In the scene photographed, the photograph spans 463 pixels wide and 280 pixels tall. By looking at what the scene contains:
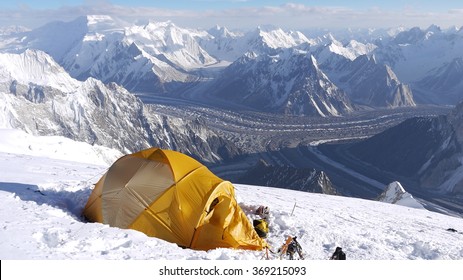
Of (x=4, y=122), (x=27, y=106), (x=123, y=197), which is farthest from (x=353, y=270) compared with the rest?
(x=27, y=106)

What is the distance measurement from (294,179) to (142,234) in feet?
398

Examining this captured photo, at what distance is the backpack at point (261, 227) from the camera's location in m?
21.8

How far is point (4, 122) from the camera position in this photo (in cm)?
14975

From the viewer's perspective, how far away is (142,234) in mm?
19078

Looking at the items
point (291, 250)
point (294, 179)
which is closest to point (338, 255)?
point (291, 250)

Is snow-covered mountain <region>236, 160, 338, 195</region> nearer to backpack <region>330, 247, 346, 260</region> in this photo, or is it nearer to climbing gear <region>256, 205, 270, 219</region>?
climbing gear <region>256, 205, 270, 219</region>

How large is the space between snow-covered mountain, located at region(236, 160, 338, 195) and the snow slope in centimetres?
9753

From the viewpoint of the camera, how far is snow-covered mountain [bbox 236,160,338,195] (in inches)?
5182

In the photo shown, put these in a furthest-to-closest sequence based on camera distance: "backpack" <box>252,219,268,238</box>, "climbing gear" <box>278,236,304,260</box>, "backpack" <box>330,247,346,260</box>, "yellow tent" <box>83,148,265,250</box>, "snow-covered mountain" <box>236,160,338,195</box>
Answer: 1. "snow-covered mountain" <box>236,160,338,195</box>
2. "backpack" <box>252,219,268,238</box>
3. "yellow tent" <box>83,148,265,250</box>
4. "climbing gear" <box>278,236,304,260</box>
5. "backpack" <box>330,247,346,260</box>

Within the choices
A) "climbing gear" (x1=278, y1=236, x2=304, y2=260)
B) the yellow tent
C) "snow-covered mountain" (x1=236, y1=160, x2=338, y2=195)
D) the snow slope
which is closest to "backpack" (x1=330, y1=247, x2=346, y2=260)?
the snow slope

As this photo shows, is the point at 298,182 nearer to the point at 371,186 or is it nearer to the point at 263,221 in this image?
the point at 371,186

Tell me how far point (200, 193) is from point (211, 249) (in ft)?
9.31

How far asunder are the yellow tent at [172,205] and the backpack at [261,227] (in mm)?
895

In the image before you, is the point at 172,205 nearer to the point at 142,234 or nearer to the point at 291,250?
the point at 142,234
